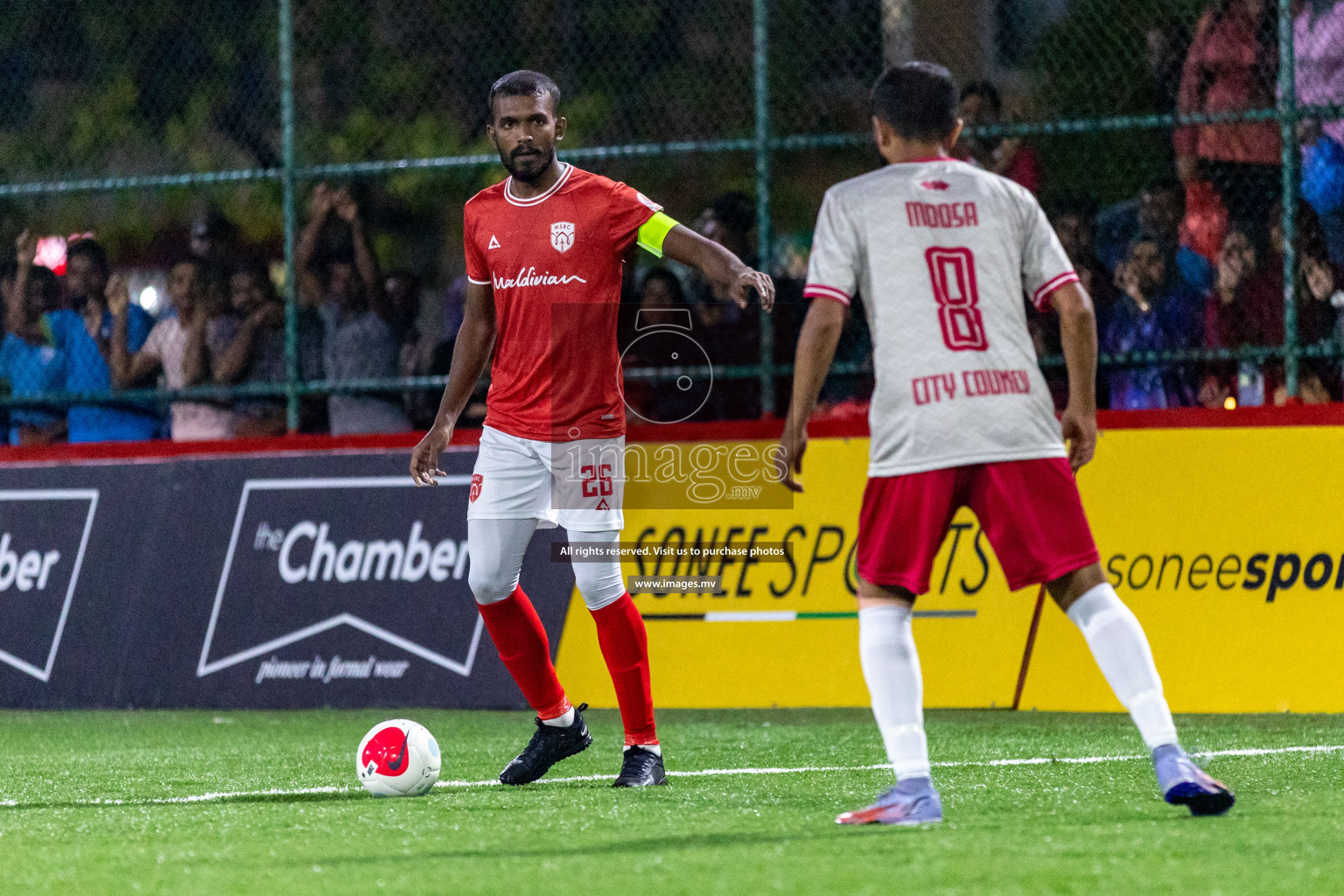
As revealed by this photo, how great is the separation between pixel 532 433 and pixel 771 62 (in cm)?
464

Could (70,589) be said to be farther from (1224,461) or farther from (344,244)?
(1224,461)

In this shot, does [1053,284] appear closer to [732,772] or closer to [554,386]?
[554,386]

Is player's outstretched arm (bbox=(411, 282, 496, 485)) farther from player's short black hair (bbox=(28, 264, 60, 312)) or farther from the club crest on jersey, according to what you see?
player's short black hair (bbox=(28, 264, 60, 312))

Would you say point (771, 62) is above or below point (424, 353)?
above

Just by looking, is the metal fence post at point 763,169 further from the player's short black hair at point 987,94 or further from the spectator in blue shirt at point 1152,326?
the spectator in blue shirt at point 1152,326

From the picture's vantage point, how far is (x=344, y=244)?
11305 mm

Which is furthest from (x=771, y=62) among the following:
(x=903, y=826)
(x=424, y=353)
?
(x=903, y=826)

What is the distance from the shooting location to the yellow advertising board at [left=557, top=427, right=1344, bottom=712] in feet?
28.1

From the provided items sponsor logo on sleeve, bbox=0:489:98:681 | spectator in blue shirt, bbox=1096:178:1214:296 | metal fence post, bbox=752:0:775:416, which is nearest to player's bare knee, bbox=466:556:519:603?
metal fence post, bbox=752:0:775:416

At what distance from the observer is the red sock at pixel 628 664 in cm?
666

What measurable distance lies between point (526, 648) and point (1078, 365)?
2.37 meters

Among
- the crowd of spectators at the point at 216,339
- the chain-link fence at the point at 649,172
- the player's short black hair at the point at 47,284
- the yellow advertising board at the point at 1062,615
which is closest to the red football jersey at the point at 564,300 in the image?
the yellow advertising board at the point at 1062,615

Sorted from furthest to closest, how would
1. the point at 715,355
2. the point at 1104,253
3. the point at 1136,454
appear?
the point at 715,355 → the point at 1104,253 → the point at 1136,454

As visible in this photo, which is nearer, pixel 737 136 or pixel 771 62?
pixel 771 62
